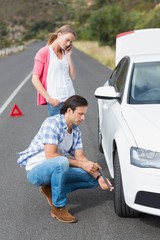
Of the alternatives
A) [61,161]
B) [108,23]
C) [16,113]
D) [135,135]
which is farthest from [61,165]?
[108,23]

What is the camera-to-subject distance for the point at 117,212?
15.3 ft

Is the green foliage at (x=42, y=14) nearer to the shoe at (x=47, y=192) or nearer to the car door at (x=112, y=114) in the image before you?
the car door at (x=112, y=114)

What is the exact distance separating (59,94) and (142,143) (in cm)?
178

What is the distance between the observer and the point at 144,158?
412cm

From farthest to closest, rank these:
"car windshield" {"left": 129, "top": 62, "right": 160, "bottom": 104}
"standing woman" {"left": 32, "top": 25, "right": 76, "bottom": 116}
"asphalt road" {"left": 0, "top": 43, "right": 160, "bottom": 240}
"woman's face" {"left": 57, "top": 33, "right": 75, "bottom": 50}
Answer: "standing woman" {"left": 32, "top": 25, "right": 76, "bottom": 116}
"woman's face" {"left": 57, "top": 33, "right": 75, "bottom": 50}
"car windshield" {"left": 129, "top": 62, "right": 160, "bottom": 104}
"asphalt road" {"left": 0, "top": 43, "right": 160, "bottom": 240}

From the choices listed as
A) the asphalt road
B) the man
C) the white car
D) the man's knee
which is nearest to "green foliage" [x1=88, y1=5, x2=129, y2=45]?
the asphalt road

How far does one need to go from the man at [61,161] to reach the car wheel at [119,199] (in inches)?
4.1

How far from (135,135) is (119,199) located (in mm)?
644

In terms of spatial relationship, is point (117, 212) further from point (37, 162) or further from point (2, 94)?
point (2, 94)

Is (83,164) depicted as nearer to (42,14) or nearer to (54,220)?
(54,220)

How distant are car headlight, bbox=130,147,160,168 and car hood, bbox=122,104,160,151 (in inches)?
1.6

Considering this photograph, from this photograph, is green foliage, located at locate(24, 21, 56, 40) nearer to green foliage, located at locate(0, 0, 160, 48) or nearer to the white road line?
green foliage, located at locate(0, 0, 160, 48)

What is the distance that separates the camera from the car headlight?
4.06m

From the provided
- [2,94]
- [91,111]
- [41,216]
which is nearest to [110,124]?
[41,216]
